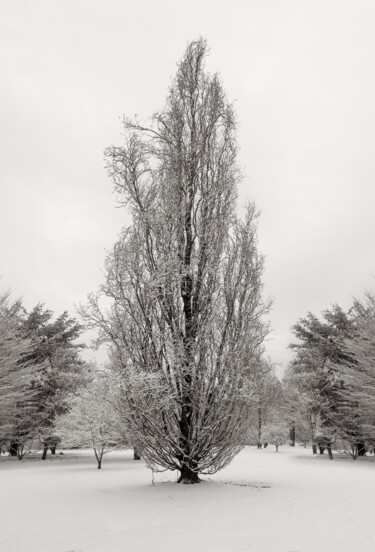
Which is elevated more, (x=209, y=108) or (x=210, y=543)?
(x=209, y=108)

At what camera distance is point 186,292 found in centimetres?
1152

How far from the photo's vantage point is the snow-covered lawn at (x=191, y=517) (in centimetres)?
566

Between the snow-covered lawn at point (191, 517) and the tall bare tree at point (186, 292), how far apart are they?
140 centimetres

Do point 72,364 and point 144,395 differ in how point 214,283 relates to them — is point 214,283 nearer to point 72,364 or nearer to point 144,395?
point 144,395

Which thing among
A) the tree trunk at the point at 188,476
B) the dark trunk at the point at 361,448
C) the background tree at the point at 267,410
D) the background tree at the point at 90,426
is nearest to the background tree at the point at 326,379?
the dark trunk at the point at 361,448

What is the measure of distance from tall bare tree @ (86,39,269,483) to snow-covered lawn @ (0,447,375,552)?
140 cm

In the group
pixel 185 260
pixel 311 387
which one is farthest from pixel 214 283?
pixel 311 387

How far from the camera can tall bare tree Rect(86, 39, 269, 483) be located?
10.5m

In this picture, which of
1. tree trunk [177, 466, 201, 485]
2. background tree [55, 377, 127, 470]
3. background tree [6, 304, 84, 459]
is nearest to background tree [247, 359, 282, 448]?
background tree [55, 377, 127, 470]

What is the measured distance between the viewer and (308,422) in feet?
81.3

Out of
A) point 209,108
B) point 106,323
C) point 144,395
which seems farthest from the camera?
point 209,108

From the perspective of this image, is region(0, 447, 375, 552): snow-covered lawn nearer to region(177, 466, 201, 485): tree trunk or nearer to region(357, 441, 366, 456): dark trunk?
region(177, 466, 201, 485): tree trunk

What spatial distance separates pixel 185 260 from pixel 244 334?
2438 mm

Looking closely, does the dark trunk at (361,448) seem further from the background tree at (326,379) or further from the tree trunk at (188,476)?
the tree trunk at (188,476)
